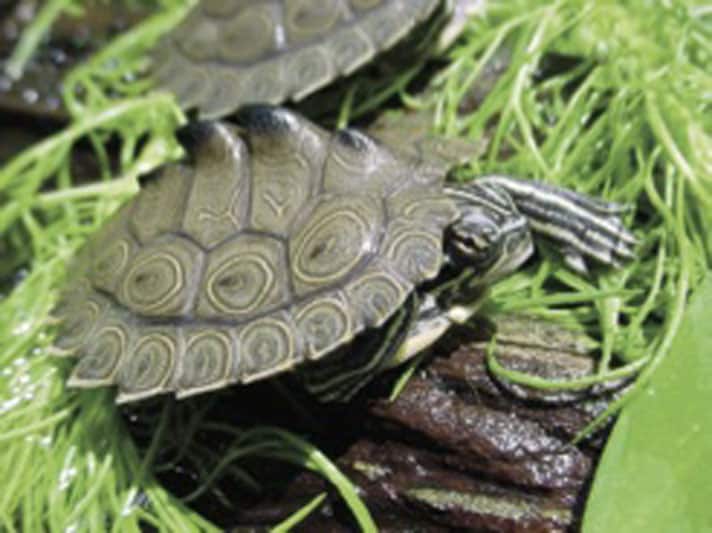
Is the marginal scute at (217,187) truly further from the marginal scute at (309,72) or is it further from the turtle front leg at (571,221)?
the marginal scute at (309,72)

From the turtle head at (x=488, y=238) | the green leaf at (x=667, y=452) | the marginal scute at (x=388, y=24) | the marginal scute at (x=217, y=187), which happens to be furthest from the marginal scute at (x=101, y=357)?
the marginal scute at (x=388, y=24)

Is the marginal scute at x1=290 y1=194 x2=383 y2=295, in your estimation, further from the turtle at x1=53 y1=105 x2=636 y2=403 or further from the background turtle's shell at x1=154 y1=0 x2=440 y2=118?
the background turtle's shell at x1=154 y1=0 x2=440 y2=118

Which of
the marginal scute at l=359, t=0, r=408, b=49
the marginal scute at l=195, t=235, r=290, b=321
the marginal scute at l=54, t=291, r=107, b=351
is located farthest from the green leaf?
the marginal scute at l=359, t=0, r=408, b=49

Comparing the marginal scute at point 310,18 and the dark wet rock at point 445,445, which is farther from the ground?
the marginal scute at point 310,18

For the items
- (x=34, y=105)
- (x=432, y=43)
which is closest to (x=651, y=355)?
(x=432, y=43)

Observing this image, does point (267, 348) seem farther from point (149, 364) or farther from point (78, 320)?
point (78, 320)

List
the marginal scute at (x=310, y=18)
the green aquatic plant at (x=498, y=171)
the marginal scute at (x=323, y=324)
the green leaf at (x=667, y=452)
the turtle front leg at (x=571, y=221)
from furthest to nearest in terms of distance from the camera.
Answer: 1. the marginal scute at (x=310, y=18)
2. the turtle front leg at (x=571, y=221)
3. the green aquatic plant at (x=498, y=171)
4. the marginal scute at (x=323, y=324)
5. the green leaf at (x=667, y=452)

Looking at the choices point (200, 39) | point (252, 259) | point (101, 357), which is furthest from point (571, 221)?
point (200, 39)
